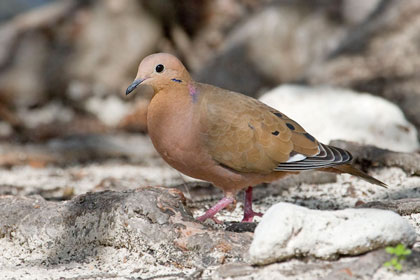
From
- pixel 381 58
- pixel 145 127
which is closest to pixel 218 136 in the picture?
pixel 381 58

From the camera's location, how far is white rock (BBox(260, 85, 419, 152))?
5.96 m

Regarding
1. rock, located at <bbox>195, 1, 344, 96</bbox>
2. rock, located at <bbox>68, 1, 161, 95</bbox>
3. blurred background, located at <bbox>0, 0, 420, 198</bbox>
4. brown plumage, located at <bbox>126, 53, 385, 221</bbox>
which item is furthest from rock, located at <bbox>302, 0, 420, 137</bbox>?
rock, located at <bbox>68, 1, 161, 95</bbox>

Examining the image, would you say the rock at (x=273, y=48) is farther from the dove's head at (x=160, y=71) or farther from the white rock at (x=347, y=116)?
the dove's head at (x=160, y=71)

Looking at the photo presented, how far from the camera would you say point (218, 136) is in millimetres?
3793

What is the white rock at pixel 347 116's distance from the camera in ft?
19.6

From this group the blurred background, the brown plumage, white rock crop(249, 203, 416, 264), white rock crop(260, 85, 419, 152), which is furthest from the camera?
the blurred background

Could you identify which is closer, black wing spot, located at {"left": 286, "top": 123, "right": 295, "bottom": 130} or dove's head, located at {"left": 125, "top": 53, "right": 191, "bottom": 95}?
dove's head, located at {"left": 125, "top": 53, "right": 191, "bottom": 95}

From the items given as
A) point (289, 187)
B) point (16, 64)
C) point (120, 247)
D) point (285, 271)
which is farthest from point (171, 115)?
point (16, 64)

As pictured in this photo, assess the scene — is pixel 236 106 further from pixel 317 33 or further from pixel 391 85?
pixel 317 33

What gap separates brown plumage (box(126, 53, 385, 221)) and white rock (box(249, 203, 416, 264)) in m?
0.94

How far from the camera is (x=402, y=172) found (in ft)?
16.4

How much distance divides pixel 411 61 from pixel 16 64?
242 inches

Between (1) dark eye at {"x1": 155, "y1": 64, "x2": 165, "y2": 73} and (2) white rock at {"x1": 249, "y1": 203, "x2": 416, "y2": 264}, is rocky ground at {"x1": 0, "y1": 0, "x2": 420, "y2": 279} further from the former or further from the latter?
(1) dark eye at {"x1": 155, "y1": 64, "x2": 165, "y2": 73}

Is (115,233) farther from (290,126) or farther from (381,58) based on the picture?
(381,58)
